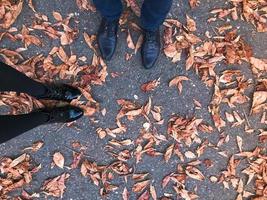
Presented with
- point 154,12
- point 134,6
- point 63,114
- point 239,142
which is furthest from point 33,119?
point 239,142

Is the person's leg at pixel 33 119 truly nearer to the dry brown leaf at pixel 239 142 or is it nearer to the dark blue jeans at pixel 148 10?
the dark blue jeans at pixel 148 10

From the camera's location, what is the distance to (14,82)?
127 inches

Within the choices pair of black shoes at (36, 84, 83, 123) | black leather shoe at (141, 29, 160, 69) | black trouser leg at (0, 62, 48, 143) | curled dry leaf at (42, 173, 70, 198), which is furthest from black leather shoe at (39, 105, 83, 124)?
black leather shoe at (141, 29, 160, 69)

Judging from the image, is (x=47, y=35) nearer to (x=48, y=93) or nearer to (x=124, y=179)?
(x=48, y=93)

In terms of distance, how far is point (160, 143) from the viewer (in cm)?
382

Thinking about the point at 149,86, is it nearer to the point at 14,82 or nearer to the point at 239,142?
the point at 239,142

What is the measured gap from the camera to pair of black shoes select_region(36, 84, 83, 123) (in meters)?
3.61

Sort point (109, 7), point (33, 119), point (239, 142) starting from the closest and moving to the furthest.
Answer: point (109, 7) < point (33, 119) < point (239, 142)

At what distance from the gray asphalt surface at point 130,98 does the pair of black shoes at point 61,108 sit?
0.14 m

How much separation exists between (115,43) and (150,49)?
12.1 inches

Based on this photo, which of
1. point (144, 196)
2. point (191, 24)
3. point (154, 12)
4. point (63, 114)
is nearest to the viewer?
point (154, 12)

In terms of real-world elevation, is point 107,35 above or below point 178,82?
above

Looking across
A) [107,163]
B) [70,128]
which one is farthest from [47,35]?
[107,163]

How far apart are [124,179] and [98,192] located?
0.80ft
